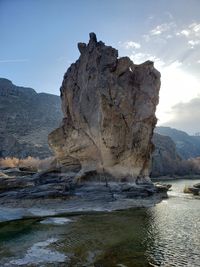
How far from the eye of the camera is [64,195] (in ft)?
166

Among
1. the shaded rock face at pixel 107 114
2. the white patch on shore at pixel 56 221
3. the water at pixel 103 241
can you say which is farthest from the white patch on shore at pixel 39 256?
the shaded rock face at pixel 107 114

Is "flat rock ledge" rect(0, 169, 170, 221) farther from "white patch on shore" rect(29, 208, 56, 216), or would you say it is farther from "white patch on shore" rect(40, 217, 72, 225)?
"white patch on shore" rect(40, 217, 72, 225)

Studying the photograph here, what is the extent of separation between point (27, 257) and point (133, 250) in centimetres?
748

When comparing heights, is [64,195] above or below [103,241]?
above

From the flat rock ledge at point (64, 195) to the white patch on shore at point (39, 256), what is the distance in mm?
16028

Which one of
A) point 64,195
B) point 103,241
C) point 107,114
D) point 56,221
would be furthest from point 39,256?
point 107,114

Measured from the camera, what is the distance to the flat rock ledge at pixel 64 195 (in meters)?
46.6

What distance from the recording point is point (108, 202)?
1982 inches

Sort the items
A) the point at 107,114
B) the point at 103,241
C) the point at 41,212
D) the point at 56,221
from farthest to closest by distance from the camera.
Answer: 1. the point at 107,114
2. the point at 41,212
3. the point at 56,221
4. the point at 103,241

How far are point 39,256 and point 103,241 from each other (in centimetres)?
627

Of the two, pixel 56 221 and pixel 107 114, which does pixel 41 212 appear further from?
pixel 107 114

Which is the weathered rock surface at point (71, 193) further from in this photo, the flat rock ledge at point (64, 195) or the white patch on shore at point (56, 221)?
the white patch on shore at point (56, 221)

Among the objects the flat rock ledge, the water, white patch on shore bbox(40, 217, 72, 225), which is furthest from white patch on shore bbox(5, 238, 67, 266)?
the flat rock ledge

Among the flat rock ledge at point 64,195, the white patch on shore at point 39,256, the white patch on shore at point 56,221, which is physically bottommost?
the white patch on shore at point 39,256
